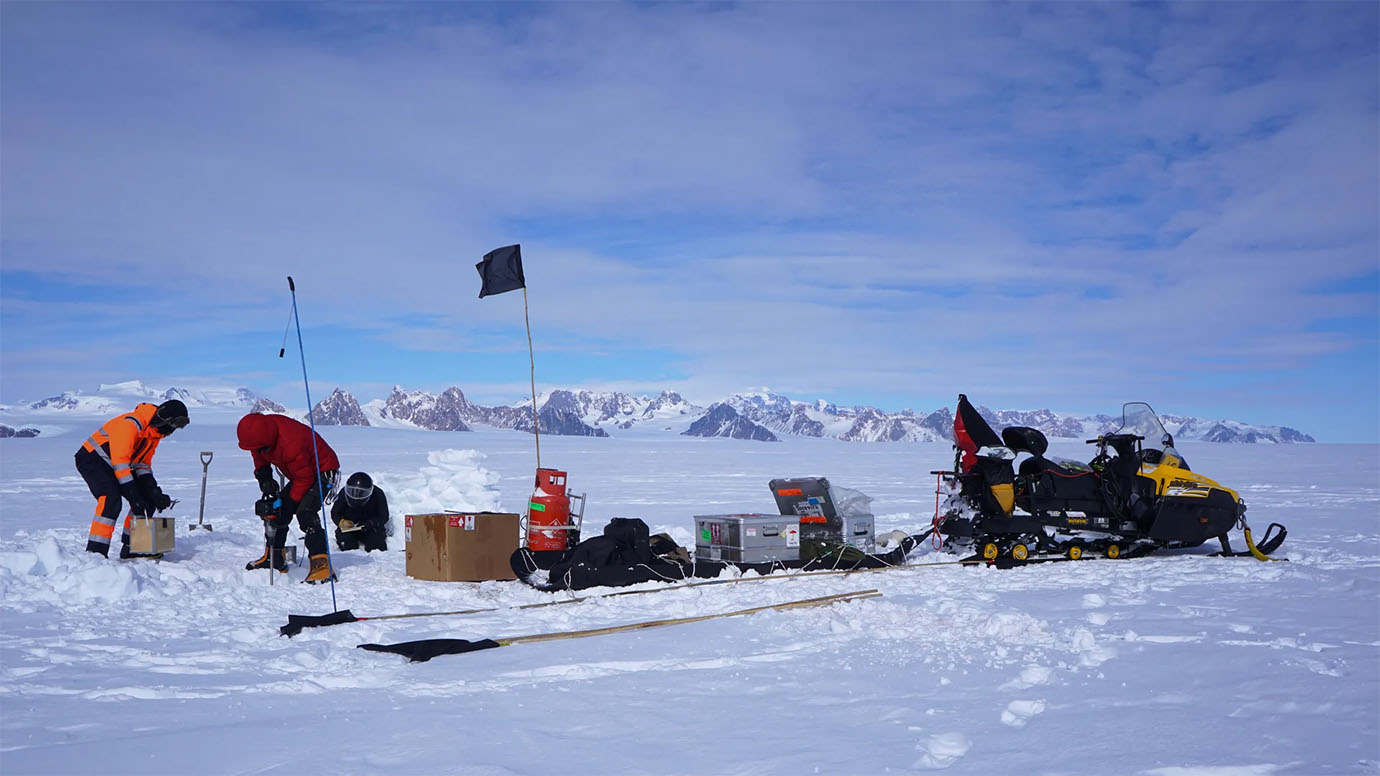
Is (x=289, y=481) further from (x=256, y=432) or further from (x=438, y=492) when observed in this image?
(x=438, y=492)

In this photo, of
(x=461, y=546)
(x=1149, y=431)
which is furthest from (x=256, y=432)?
(x=1149, y=431)

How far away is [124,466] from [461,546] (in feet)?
9.58

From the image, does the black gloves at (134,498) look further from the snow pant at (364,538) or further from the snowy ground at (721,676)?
the snow pant at (364,538)

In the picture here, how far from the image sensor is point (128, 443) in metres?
7.85

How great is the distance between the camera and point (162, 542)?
25.8ft

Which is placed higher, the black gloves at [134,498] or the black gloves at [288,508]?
the black gloves at [134,498]

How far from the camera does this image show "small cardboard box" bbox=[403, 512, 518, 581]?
756cm

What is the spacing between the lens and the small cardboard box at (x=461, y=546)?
7.56 m

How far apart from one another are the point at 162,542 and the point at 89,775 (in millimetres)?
5303

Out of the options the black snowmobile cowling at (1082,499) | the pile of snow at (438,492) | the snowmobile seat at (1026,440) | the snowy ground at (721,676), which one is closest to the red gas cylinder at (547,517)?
the snowy ground at (721,676)

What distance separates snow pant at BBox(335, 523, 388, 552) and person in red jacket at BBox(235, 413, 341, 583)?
1237mm

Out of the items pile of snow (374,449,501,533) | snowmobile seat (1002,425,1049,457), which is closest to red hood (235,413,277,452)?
pile of snow (374,449,501,533)

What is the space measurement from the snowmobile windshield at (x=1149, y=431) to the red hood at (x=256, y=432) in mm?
7754

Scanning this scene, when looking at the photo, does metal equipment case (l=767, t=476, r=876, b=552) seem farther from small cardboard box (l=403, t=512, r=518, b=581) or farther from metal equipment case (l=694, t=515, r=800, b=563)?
small cardboard box (l=403, t=512, r=518, b=581)
